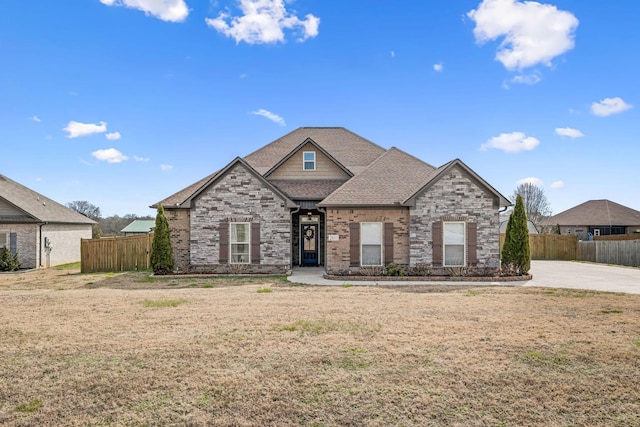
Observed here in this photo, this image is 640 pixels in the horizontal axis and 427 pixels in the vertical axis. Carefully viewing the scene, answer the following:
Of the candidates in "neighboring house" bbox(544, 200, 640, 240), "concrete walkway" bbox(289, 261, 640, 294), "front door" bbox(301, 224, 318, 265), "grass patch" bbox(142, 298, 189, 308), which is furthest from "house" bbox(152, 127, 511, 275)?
"neighboring house" bbox(544, 200, 640, 240)

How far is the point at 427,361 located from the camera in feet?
18.1

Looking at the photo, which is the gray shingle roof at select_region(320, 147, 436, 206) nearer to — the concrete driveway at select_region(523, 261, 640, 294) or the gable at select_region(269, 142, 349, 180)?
the gable at select_region(269, 142, 349, 180)

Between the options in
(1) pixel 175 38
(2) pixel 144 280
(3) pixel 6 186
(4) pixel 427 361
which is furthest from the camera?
(3) pixel 6 186

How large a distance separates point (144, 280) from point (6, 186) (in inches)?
608

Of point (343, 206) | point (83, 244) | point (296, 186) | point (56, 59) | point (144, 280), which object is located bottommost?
point (144, 280)

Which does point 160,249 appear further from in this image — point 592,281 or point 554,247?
point 554,247

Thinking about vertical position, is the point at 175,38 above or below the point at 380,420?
above

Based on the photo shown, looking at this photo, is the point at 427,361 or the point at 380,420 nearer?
the point at 380,420

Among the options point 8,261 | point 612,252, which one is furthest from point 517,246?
point 8,261

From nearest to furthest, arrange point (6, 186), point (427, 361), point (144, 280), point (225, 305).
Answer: point (427, 361) < point (225, 305) < point (144, 280) < point (6, 186)

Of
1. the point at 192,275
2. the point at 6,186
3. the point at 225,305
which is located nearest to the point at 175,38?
the point at 192,275

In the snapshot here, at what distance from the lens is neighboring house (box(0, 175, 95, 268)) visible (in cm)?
2064

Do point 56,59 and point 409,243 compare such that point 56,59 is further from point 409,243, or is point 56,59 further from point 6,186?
point 409,243

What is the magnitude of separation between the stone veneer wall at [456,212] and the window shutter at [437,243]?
0.40 ft
